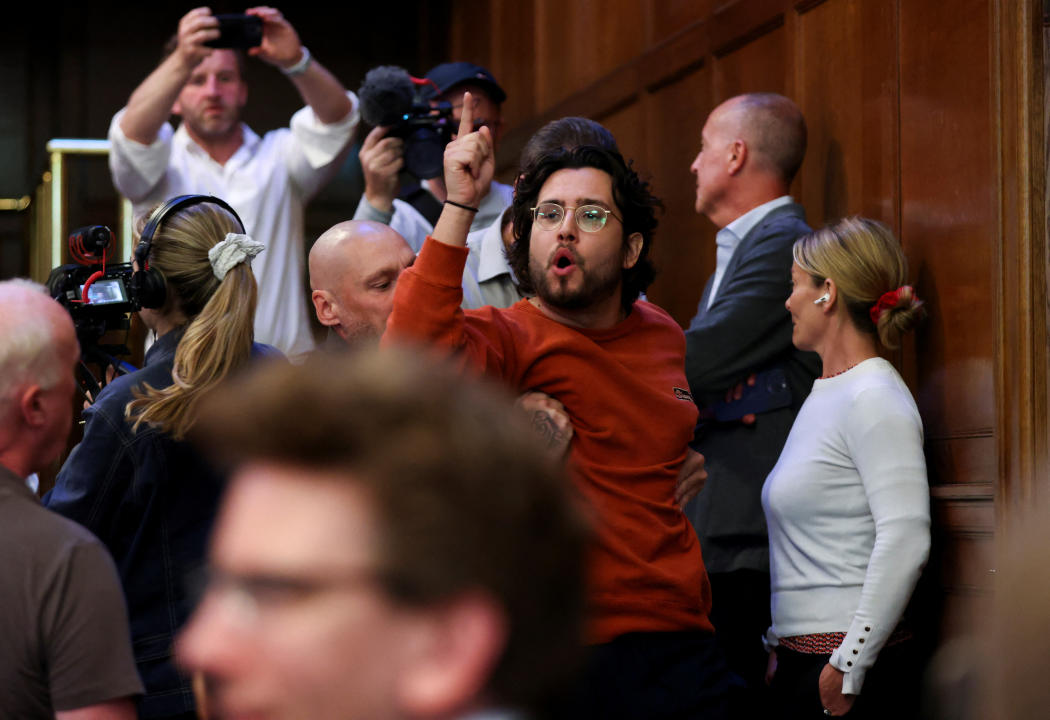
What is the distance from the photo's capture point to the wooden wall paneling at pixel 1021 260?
2.74 metres

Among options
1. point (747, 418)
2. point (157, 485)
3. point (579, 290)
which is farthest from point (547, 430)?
point (747, 418)

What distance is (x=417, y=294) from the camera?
2.01m

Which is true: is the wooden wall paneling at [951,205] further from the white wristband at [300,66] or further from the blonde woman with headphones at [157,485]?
the white wristband at [300,66]

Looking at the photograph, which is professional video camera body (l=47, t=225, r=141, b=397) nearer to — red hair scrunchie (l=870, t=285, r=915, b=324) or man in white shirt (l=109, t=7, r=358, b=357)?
man in white shirt (l=109, t=7, r=358, b=357)

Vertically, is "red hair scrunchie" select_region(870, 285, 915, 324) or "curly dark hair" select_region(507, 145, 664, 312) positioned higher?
"curly dark hair" select_region(507, 145, 664, 312)

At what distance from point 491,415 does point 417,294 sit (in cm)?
120

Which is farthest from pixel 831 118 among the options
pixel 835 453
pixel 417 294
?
pixel 417 294

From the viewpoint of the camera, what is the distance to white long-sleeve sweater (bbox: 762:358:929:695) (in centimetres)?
258

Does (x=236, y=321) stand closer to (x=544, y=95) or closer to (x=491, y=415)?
(x=491, y=415)

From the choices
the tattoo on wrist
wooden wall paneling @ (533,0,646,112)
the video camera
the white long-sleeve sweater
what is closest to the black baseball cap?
the video camera

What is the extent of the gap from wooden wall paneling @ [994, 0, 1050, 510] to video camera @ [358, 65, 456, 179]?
4.60 ft

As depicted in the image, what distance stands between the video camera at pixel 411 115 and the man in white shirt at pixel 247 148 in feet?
1.72

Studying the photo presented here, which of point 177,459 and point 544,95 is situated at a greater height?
point 544,95

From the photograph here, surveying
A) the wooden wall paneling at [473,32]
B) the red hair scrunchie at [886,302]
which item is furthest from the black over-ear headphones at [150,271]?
the wooden wall paneling at [473,32]
